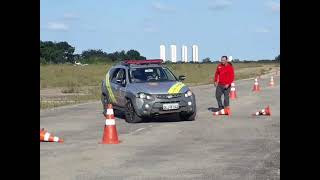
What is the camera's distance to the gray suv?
1666 cm

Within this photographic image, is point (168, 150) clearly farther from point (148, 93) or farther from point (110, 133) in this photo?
point (148, 93)

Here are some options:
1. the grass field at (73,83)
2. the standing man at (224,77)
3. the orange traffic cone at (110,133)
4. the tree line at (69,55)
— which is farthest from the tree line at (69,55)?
the orange traffic cone at (110,133)

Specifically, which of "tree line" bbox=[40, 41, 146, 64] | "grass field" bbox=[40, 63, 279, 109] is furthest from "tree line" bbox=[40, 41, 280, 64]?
"grass field" bbox=[40, 63, 279, 109]

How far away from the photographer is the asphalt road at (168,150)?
902 cm

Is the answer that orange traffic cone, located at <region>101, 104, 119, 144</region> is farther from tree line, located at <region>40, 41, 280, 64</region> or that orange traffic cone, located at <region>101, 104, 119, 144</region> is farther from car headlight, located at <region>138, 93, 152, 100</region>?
tree line, located at <region>40, 41, 280, 64</region>

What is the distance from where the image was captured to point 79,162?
10148 mm

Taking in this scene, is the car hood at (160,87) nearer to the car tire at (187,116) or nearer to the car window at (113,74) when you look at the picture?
the car tire at (187,116)

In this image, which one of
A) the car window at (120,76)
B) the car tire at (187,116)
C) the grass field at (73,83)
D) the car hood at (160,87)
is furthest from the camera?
the grass field at (73,83)

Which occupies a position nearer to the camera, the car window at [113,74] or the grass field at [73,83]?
the car window at [113,74]

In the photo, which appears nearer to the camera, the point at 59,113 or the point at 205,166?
the point at 205,166

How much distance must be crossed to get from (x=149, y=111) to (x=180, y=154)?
5.70 metres
